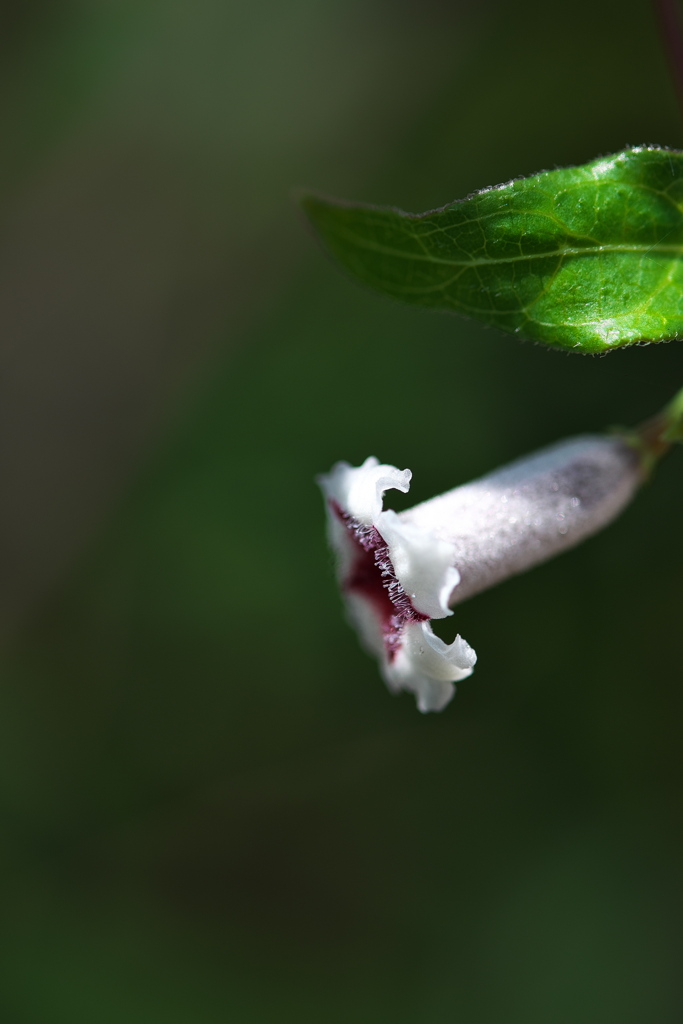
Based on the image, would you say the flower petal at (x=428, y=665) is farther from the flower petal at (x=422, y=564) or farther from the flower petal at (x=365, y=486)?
the flower petal at (x=365, y=486)

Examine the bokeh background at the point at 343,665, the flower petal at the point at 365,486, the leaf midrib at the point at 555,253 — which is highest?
the leaf midrib at the point at 555,253

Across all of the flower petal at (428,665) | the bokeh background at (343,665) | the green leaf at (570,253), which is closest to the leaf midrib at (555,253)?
the green leaf at (570,253)

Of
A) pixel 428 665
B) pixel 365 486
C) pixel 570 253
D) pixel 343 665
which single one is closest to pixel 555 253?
pixel 570 253

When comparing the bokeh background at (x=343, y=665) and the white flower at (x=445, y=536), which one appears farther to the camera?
the bokeh background at (x=343, y=665)

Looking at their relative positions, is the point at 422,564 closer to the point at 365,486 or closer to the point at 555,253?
the point at 365,486

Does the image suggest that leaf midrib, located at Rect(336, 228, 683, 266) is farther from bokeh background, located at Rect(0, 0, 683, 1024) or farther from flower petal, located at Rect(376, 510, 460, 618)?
bokeh background, located at Rect(0, 0, 683, 1024)

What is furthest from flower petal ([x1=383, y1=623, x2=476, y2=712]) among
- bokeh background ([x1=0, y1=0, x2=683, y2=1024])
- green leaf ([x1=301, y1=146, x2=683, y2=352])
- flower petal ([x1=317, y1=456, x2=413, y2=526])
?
bokeh background ([x1=0, y1=0, x2=683, y2=1024])

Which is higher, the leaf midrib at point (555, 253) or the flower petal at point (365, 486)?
the leaf midrib at point (555, 253)
